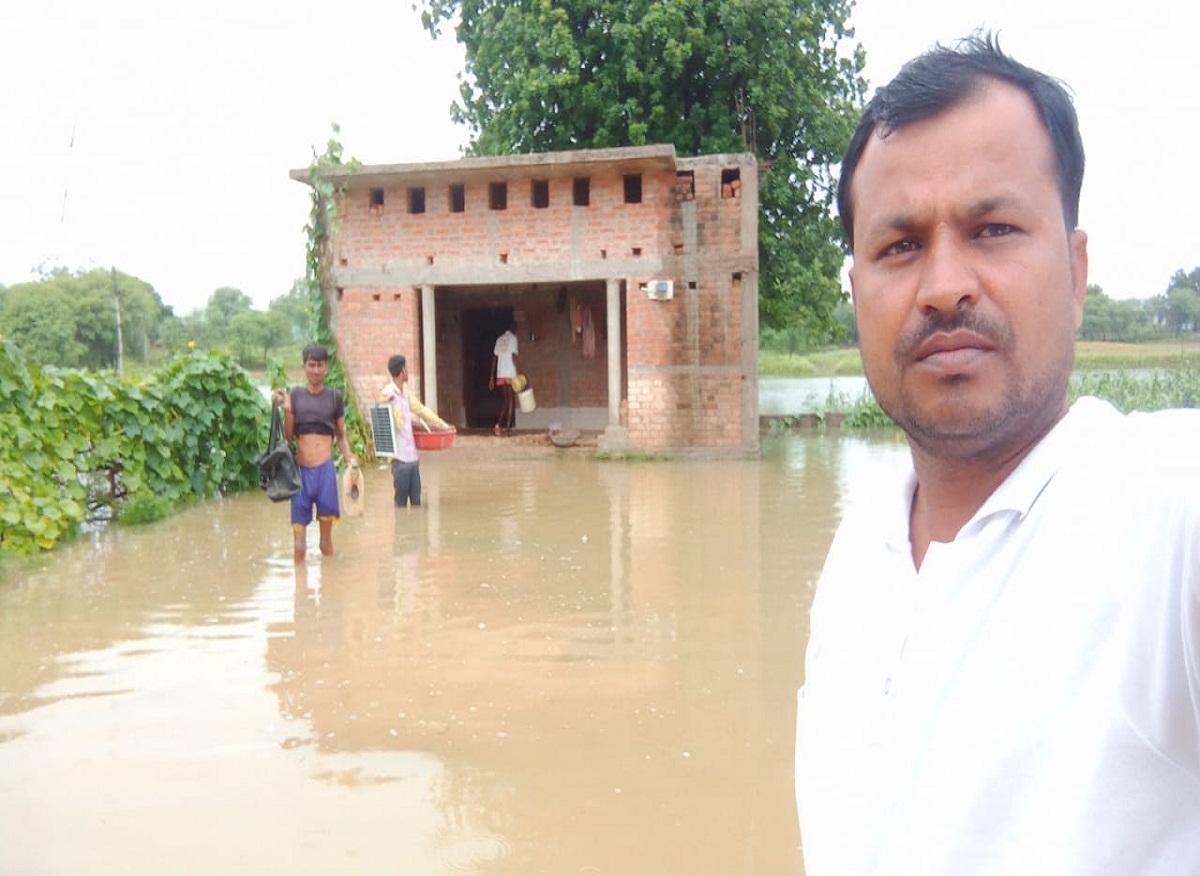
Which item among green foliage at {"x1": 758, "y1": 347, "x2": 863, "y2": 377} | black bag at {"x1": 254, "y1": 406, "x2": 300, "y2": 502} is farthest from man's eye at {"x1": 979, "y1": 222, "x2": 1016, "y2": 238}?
green foliage at {"x1": 758, "y1": 347, "x2": 863, "y2": 377}

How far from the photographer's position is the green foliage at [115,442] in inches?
339

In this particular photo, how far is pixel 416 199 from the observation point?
15242mm

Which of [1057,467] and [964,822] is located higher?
[1057,467]

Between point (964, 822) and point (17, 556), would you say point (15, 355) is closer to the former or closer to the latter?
point (17, 556)

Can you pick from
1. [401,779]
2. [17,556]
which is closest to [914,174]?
[401,779]

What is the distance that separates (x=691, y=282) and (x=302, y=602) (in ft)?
29.7

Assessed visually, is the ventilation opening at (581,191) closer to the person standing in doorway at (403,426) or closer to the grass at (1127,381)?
the person standing in doorway at (403,426)

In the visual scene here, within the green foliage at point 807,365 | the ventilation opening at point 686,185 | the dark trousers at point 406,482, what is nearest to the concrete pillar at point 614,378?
the ventilation opening at point 686,185

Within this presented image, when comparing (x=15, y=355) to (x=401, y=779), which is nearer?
(x=401, y=779)

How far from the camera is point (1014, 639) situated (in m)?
1.04

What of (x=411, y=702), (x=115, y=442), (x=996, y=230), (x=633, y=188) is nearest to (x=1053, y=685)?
(x=996, y=230)

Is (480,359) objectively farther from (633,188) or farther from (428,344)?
(633,188)

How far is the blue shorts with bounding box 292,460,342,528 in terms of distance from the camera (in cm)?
764

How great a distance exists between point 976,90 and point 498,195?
14407mm
